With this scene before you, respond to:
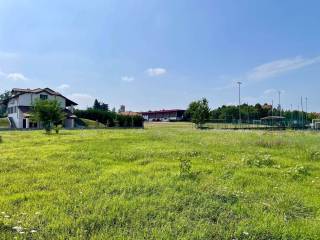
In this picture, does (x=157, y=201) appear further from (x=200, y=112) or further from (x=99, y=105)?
(x=99, y=105)

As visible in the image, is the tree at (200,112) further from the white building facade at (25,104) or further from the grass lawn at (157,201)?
the grass lawn at (157,201)

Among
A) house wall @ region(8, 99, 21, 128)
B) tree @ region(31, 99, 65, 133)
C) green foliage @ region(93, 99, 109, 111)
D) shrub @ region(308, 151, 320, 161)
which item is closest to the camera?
shrub @ region(308, 151, 320, 161)

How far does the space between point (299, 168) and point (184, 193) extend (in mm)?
4600

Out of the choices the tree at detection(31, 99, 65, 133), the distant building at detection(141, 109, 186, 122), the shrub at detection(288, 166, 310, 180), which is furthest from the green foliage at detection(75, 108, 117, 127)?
the shrub at detection(288, 166, 310, 180)

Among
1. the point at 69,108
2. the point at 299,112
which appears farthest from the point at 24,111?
the point at 299,112

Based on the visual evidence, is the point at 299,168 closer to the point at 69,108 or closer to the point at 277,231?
the point at 277,231

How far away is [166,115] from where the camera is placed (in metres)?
137

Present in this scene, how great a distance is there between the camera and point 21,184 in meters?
7.48

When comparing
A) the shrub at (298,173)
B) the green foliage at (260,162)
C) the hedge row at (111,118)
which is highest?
the hedge row at (111,118)

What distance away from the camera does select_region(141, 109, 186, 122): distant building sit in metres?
129

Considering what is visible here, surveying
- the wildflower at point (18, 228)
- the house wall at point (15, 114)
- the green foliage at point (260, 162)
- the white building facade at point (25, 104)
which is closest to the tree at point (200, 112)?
the white building facade at point (25, 104)

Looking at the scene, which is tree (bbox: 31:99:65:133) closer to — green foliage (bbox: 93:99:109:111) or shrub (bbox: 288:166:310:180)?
shrub (bbox: 288:166:310:180)

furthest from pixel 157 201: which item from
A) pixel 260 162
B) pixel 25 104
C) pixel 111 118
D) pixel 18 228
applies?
pixel 111 118

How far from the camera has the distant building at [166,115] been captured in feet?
424
